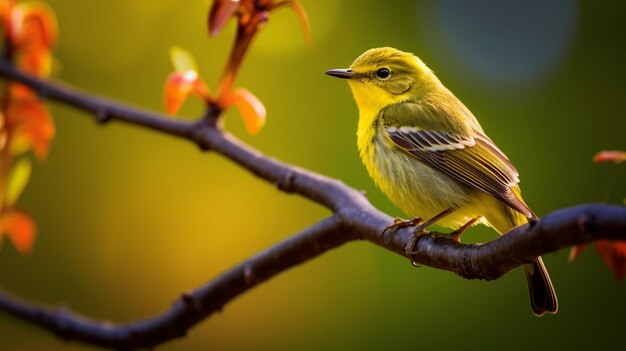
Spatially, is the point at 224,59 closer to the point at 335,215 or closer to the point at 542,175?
the point at 542,175

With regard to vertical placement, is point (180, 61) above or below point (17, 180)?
above

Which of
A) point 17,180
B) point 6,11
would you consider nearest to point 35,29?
point 6,11

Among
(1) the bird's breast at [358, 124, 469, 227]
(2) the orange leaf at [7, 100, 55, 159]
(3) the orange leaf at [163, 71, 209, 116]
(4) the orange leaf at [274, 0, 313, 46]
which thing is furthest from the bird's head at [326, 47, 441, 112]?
(2) the orange leaf at [7, 100, 55, 159]

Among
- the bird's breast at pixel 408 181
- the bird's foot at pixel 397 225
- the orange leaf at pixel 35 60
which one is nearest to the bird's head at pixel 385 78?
the bird's breast at pixel 408 181

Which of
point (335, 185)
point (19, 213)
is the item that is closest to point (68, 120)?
point (19, 213)

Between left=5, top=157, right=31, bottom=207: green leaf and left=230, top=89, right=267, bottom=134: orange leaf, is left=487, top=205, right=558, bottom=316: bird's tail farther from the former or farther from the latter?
left=5, top=157, right=31, bottom=207: green leaf

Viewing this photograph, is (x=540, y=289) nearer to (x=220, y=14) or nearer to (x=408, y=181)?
(x=408, y=181)
